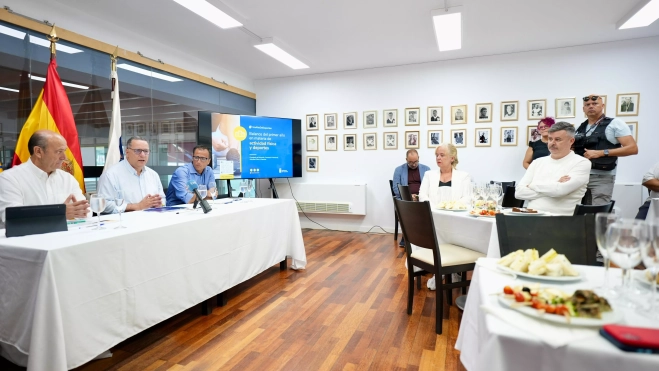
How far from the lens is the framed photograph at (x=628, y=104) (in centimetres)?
466

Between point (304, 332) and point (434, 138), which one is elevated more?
point (434, 138)

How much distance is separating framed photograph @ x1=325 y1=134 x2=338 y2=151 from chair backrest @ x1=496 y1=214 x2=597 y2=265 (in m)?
4.85

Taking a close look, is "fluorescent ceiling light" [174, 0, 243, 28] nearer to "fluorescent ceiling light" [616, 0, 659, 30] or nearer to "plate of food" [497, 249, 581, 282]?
"plate of food" [497, 249, 581, 282]

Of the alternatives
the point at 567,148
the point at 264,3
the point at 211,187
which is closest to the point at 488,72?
the point at 567,148

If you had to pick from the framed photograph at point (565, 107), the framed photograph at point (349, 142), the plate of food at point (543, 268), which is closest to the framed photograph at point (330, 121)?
the framed photograph at point (349, 142)

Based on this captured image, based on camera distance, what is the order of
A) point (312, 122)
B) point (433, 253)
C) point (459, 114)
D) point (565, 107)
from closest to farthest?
point (433, 253) < point (565, 107) < point (459, 114) < point (312, 122)

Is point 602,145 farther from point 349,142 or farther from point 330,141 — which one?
point 330,141

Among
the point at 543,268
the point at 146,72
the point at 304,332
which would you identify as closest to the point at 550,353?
the point at 543,268

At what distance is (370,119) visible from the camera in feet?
19.9

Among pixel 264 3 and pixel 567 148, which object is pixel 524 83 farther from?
pixel 264 3

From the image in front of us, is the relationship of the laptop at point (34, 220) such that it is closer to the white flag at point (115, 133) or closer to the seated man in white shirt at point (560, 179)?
the white flag at point (115, 133)

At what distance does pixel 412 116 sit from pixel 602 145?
285cm

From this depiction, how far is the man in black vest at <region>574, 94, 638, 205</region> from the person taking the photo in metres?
3.24

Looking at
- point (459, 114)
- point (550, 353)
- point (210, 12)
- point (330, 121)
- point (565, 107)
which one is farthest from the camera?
point (330, 121)
